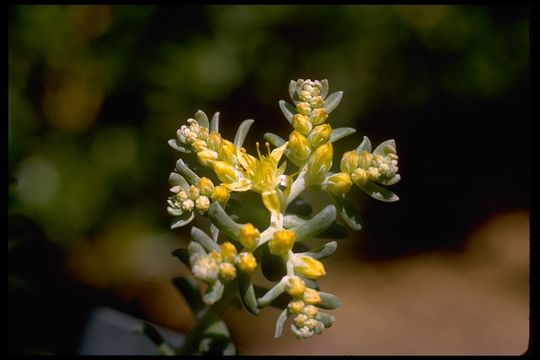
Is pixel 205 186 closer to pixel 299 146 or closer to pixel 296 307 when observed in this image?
pixel 299 146

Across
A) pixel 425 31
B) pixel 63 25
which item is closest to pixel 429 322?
pixel 425 31

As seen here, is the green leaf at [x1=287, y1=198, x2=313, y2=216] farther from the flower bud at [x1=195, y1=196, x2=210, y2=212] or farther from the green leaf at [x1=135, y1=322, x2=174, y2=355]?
the green leaf at [x1=135, y1=322, x2=174, y2=355]

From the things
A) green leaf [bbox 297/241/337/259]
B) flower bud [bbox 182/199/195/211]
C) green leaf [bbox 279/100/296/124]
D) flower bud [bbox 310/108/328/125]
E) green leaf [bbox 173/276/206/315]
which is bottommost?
green leaf [bbox 173/276/206/315]

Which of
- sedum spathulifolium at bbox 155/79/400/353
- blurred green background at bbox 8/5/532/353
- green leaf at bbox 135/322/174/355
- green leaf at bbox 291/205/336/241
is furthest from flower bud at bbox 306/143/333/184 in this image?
blurred green background at bbox 8/5/532/353

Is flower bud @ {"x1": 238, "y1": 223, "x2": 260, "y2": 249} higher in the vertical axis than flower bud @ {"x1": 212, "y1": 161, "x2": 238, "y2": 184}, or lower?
lower

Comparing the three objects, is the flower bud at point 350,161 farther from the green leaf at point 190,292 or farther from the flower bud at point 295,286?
the green leaf at point 190,292

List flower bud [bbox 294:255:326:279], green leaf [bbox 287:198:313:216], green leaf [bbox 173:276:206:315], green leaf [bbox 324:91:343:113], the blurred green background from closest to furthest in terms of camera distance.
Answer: flower bud [bbox 294:255:326:279]
green leaf [bbox 324:91:343:113]
green leaf [bbox 287:198:313:216]
green leaf [bbox 173:276:206:315]
the blurred green background
